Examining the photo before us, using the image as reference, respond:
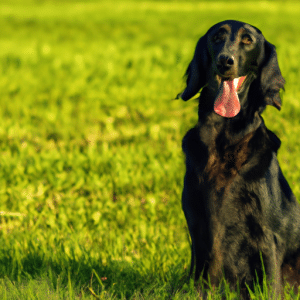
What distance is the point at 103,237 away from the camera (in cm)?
416

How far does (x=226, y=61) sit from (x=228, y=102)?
0.25 m

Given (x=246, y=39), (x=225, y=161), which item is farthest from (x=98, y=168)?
(x=246, y=39)

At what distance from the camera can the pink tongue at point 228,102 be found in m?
2.85

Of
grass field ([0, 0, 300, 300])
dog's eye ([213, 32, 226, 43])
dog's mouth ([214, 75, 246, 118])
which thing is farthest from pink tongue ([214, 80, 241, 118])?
grass field ([0, 0, 300, 300])

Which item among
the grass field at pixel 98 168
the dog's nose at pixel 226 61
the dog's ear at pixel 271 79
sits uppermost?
the dog's nose at pixel 226 61

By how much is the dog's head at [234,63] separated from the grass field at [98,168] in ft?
1.21

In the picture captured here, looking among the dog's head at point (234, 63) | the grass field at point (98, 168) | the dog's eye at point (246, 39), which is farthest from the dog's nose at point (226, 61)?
the grass field at point (98, 168)

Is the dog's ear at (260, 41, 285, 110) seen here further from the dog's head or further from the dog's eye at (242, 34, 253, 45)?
the dog's eye at (242, 34, 253, 45)

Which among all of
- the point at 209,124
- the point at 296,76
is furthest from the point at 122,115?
the point at 209,124

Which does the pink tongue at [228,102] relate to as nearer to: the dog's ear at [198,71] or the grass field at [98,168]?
the dog's ear at [198,71]

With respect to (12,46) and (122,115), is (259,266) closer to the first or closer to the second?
(122,115)

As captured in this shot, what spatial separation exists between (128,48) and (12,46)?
3.57 meters

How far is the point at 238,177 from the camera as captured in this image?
2.82m

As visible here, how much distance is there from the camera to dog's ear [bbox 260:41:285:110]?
301 cm
